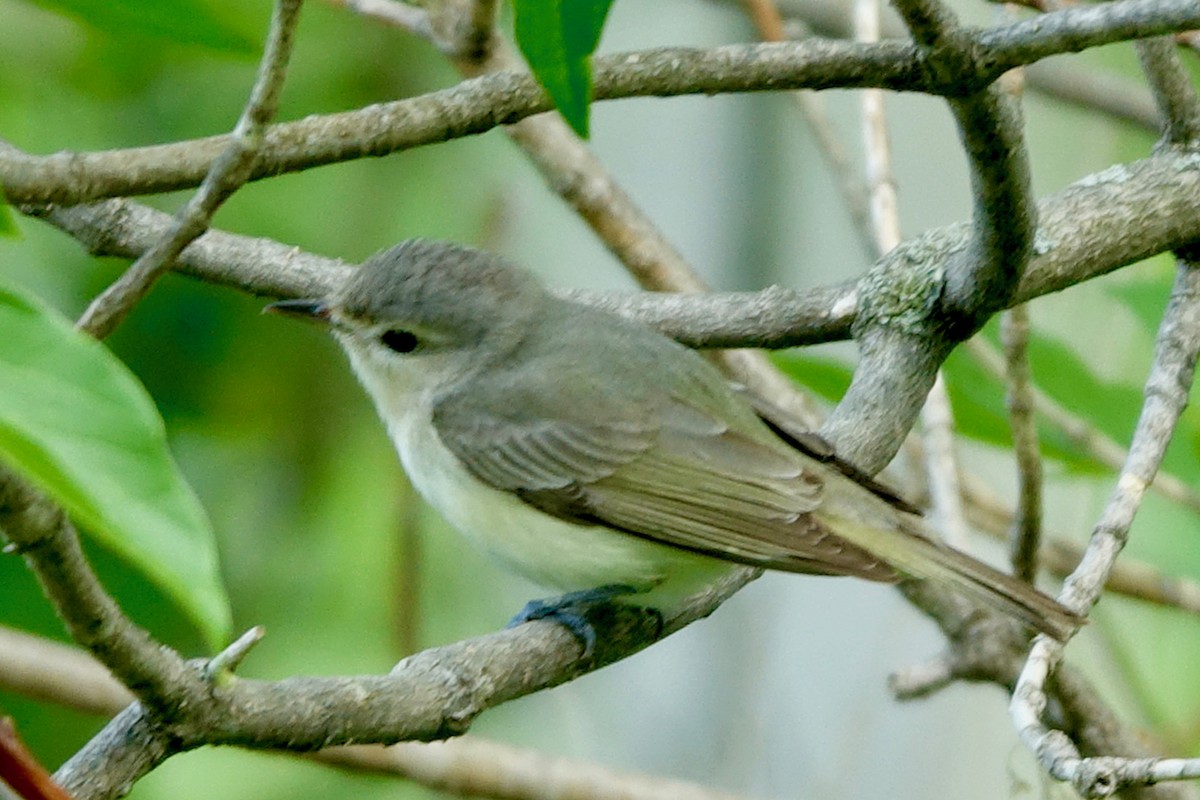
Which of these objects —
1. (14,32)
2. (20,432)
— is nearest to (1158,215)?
→ (20,432)

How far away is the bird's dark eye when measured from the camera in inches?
120

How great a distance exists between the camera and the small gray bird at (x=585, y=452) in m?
2.51

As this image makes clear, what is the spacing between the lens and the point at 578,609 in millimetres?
2518

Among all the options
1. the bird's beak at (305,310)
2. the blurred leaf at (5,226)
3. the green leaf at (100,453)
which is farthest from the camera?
the bird's beak at (305,310)

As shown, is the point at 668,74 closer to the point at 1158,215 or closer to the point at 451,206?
the point at 1158,215

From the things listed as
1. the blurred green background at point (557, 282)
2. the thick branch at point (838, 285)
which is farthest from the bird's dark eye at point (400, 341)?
the blurred green background at point (557, 282)

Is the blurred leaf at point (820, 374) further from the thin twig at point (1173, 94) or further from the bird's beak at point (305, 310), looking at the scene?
the bird's beak at point (305, 310)

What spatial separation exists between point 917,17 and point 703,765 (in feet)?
13.7

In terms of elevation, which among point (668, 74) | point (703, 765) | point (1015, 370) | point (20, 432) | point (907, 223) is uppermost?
point (907, 223)

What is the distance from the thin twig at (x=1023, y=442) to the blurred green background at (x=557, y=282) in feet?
0.84

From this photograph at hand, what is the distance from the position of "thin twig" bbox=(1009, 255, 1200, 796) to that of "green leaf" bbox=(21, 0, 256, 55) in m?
1.27

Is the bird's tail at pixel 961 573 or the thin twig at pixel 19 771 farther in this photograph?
the bird's tail at pixel 961 573

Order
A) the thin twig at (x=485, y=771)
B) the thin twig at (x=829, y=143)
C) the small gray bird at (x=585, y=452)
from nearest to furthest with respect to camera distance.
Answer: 1. the small gray bird at (x=585, y=452)
2. the thin twig at (x=485, y=771)
3. the thin twig at (x=829, y=143)

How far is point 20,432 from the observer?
86 cm
